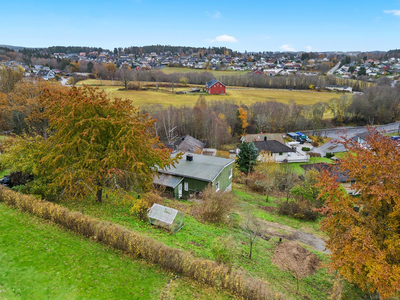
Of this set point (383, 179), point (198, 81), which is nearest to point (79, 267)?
point (383, 179)

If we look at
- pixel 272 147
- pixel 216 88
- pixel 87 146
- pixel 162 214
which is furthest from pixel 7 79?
pixel 216 88

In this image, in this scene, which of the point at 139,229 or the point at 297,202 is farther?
the point at 297,202

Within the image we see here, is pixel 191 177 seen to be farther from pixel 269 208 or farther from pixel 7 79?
pixel 7 79

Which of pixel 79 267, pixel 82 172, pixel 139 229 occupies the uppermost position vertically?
pixel 82 172

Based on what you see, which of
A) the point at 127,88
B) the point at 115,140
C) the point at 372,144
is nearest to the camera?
the point at 372,144

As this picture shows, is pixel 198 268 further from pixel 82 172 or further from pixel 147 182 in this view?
pixel 82 172

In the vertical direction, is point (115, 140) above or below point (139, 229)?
above

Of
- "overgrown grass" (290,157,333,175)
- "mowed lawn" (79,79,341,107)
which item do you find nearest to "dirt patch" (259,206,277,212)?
"overgrown grass" (290,157,333,175)
